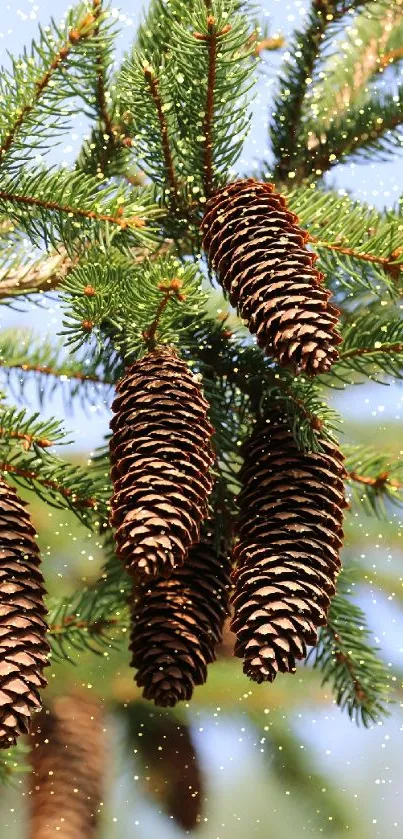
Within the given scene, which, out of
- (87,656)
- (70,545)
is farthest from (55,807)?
(70,545)

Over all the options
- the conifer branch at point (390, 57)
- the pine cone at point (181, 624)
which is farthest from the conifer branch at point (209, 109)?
the conifer branch at point (390, 57)

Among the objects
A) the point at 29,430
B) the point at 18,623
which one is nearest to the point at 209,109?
the point at 29,430

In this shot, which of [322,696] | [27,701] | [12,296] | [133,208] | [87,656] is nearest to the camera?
[27,701]

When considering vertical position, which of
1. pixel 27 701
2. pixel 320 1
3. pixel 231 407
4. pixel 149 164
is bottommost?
pixel 27 701

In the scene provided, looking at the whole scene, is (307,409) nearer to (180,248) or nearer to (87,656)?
(180,248)

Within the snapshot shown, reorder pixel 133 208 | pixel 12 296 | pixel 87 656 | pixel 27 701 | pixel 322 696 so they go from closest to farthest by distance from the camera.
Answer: pixel 27 701 → pixel 133 208 → pixel 12 296 → pixel 87 656 → pixel 322 696

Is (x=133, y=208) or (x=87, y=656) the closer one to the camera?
(x=133, y=208)

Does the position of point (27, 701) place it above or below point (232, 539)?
below
